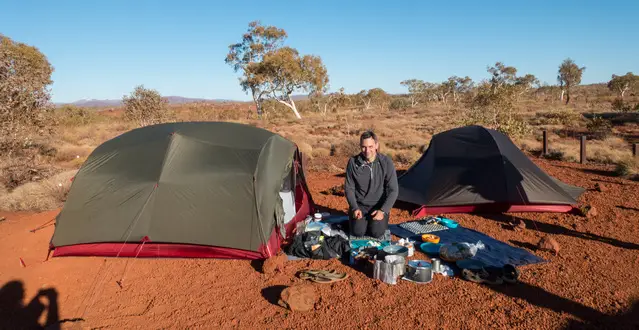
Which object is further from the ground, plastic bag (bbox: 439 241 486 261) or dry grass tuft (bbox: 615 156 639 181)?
dry grass tuft (bbox: 615 156 639 181)

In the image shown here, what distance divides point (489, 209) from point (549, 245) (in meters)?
1.94

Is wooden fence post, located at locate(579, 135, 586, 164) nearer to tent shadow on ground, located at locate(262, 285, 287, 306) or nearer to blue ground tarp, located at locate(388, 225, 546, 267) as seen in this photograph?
blue ground tarp, located at locate(388, 225, 546, 267)

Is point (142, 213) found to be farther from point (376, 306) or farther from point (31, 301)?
point (376, 306)

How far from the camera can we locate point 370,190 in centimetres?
593

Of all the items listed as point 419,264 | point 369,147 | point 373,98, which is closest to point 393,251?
point 419,264

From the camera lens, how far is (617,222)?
6.62m

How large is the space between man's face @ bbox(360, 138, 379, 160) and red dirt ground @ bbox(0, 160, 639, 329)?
64.3 inches

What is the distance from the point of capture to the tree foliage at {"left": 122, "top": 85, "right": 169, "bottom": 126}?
2158cm

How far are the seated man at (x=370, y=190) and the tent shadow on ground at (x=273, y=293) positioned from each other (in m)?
1.63

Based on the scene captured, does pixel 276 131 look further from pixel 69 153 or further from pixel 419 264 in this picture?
pixel 419 264

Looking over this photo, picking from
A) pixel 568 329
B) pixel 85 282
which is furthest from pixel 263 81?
pixel 568 329

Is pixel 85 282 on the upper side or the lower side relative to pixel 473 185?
lower

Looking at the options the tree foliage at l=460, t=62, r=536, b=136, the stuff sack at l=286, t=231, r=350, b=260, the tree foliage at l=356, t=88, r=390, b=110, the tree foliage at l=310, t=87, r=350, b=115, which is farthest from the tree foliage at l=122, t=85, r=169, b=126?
the tree foliage at l=356, t=88, r=390, b=110

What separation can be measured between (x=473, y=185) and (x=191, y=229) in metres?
5.08
